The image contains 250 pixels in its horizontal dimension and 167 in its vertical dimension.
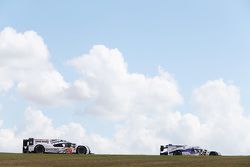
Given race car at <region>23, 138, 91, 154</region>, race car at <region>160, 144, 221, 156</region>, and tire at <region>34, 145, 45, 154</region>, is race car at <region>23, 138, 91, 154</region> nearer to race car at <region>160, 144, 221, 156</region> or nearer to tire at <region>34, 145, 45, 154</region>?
tire at <region>34, 145, 45, 154</region>

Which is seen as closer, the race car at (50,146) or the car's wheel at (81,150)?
the race car at (50,146)

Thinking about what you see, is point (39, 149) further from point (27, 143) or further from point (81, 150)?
point (81, 150)

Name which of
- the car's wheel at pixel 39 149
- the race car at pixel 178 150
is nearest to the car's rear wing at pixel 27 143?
the car's wheel at pixel 39 149

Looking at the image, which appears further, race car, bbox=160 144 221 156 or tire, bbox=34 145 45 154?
race car, bbox=160 144 221 156

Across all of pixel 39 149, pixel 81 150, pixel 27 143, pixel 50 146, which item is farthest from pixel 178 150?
pixel 27 143

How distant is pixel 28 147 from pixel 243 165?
24762 millimetres

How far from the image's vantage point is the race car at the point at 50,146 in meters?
48.4

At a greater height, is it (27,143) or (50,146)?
(27,143)

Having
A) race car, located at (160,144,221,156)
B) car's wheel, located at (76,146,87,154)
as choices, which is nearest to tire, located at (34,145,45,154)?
car's wheel, located at (76,146,87,154)

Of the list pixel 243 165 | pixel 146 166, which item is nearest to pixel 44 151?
pixel 146 166

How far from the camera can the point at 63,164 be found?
30.7m

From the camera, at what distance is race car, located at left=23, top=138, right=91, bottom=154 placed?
A: 48.4m

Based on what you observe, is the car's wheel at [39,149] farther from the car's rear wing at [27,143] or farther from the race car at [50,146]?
the car's rear wing at [27,143]

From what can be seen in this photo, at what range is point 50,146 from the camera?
48.6 metres
